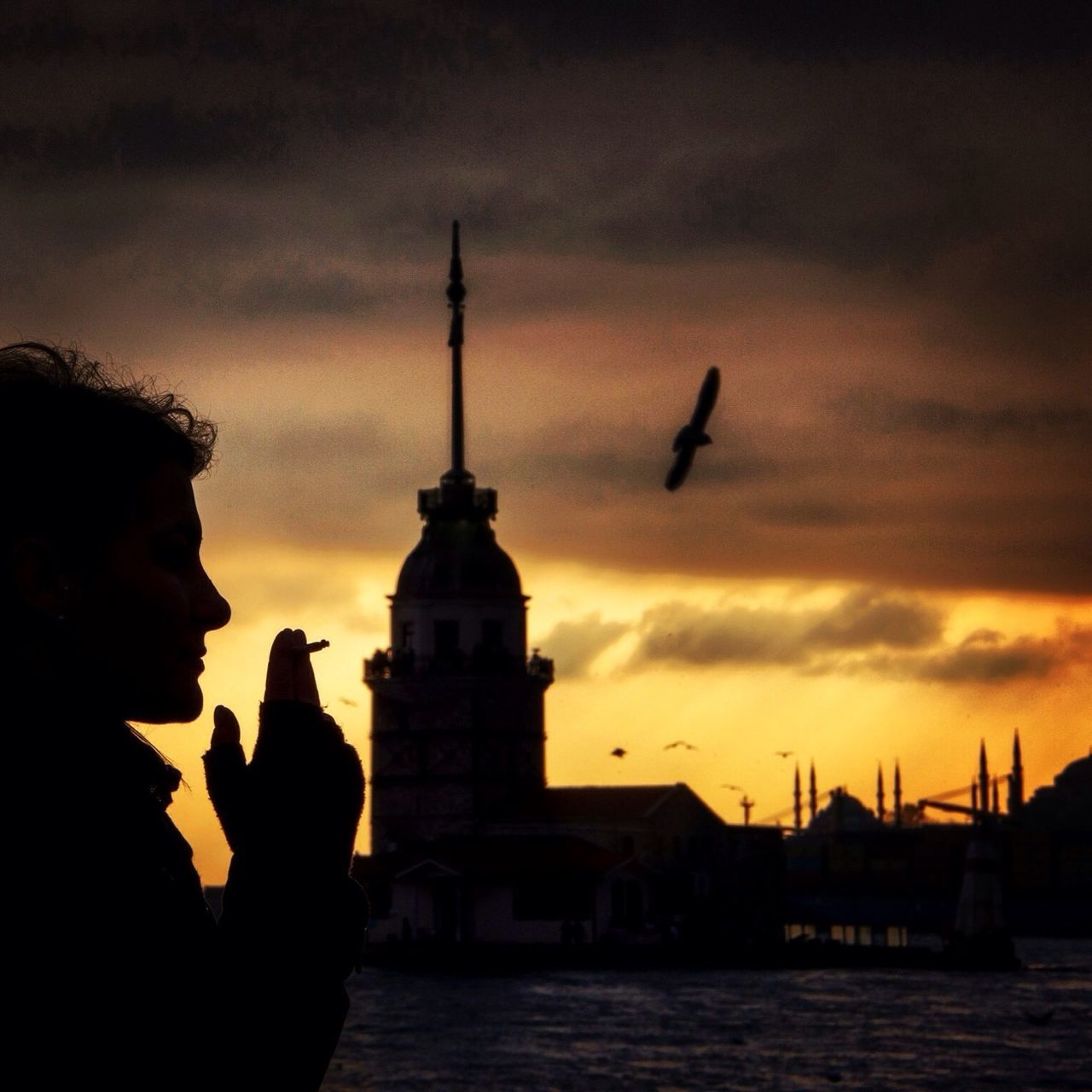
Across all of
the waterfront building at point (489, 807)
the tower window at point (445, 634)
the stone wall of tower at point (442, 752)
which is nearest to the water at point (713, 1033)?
the waterfront building at point (489, 807)

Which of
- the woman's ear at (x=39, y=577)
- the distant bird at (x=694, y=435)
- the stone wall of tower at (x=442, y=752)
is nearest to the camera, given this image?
the woman's ear at (x=39, y=577)

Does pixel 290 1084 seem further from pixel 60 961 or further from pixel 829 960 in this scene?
pixel 829 960

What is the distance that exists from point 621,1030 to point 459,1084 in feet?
40.4

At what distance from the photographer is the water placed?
48.5m

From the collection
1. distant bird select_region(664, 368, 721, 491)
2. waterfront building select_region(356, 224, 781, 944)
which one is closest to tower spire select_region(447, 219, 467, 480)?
waterfront building select_region(356, 224, 781, 944)

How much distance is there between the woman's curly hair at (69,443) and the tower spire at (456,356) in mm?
85537

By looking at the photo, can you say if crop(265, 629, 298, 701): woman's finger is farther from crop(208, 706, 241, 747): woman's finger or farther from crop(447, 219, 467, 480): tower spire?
crop(447, 219, 467, 480): tower spire

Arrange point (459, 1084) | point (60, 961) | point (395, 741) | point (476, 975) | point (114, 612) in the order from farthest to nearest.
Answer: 1. point (395, 741)
2. point (476, 975)
3. point (459, 1084)
4. point (114, 612)
5. point (60, 961)

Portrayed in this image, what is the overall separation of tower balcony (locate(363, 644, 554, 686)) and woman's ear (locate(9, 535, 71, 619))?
267 ft

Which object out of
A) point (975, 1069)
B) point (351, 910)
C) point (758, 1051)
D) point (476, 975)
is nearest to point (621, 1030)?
point (758, 1051)

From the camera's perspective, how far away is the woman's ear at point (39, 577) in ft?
6.15

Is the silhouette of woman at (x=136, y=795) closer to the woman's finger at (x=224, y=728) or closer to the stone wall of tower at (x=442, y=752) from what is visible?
the woman's finger at (x=224, y=728)

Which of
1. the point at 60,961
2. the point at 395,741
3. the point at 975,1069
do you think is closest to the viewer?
the point at 60,961

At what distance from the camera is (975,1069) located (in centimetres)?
5109
